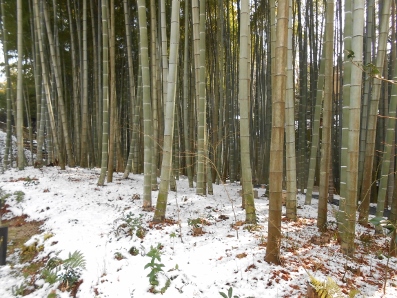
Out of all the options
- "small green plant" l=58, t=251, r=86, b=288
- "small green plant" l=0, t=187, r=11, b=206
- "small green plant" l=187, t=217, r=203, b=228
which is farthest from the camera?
"small green plant" l=0, t=187, r=11, b=206

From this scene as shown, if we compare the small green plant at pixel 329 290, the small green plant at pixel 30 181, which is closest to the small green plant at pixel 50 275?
the small green plant at pixel 329 290

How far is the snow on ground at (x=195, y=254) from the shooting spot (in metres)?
1.97

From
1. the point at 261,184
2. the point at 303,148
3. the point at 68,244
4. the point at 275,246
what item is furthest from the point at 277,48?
the point at 261,184

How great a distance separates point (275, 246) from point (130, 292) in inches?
43.8

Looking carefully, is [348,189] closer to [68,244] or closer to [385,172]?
[385,172]

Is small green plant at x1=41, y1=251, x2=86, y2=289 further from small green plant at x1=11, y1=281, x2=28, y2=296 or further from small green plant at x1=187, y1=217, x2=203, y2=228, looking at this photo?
small green plant at x1=187, y1=217, x2=203, y2=228

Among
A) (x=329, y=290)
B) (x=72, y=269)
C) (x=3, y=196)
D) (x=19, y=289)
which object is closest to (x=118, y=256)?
(x=72, y=269)

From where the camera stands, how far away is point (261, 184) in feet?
22.5

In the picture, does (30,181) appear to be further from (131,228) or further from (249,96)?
(249,96)

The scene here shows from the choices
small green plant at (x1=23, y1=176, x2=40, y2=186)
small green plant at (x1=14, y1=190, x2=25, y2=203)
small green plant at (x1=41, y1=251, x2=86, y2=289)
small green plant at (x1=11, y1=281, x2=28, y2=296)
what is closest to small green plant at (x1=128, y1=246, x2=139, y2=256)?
small green plant at (x1=41, y1=251, x2=86, y2=289)

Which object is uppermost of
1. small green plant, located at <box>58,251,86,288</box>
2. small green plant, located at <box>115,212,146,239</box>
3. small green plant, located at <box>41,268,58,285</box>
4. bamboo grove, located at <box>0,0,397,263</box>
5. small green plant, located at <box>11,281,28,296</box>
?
bamboo grove, located at <box>0,0,397,263</box>

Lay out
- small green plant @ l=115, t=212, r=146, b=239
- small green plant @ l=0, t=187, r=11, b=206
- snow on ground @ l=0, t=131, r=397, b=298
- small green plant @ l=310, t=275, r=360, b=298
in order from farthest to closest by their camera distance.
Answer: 1. small green plant @ l=0, t=187, r=11, b=206
2. small green plant @ l=115, t=212, r=146, b=239
3. snow on ground @ l=0, t=131, r=397, b=298
4. small green plant @ l=310, t=275, r=360, b=298

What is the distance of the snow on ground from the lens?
197 centimetres

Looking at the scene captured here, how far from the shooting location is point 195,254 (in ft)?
7.68
